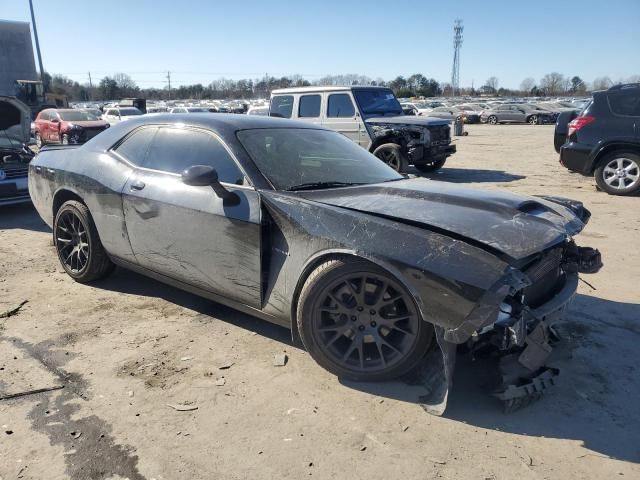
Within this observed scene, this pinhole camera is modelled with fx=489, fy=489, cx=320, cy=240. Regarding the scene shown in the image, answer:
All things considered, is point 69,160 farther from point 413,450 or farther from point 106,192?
point 413,450

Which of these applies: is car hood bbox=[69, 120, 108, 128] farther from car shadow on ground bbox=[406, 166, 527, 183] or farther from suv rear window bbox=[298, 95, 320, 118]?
car shadow on ground bbox=[406, 166, 527, 183]

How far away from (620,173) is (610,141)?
2.09ft

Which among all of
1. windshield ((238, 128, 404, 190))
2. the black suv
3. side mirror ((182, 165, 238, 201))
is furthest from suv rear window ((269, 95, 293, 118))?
side mirror ((182, 165, 238, 201))

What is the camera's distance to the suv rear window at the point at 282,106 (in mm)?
11367

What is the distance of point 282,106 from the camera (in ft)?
37.6

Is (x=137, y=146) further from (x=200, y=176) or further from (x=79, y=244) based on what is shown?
(x=200, y=176)

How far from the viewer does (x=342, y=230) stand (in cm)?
281

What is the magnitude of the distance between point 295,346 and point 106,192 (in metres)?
2.08

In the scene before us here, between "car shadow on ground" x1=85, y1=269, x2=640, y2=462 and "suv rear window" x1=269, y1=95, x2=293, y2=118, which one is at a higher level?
"suv rear window" x1=269, y1=95, x2=293, y2=118

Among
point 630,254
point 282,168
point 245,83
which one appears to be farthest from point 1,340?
point 245,83

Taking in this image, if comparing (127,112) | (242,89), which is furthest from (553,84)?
(127,112)

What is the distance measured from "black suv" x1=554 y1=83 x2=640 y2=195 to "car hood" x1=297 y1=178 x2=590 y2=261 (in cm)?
604

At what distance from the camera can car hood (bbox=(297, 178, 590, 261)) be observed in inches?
104

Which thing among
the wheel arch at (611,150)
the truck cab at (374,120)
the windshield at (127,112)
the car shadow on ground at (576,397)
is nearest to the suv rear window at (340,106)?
the truck cab at (374,120)
